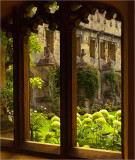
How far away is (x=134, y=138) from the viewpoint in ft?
4.87

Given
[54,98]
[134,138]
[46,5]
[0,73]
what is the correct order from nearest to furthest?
[134,138] < [46,5] < [0,73] < [54,98]

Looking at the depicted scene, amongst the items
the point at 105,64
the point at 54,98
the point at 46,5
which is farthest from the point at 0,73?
the point at 105,64

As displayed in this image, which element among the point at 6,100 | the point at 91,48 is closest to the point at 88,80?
the point at 91,48

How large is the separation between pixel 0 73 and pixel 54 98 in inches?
272

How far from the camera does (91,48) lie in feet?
45.5

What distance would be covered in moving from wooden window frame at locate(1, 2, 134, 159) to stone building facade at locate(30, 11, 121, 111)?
24.6ft

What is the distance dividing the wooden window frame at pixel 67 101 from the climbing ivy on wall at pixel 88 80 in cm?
881

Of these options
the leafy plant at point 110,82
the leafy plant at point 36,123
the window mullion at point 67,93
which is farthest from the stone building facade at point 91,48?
the window mullion at point 67,93

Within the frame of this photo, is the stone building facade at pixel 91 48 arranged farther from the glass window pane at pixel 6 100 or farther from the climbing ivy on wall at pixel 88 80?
the glass window pane at pixel 6 100

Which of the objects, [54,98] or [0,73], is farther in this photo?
[54,98]

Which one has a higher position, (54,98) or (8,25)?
(8,25)

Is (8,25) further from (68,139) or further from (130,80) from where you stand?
(130,80)

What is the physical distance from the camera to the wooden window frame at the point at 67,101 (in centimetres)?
151

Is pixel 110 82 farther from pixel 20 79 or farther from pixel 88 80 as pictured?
pixel 20 79
